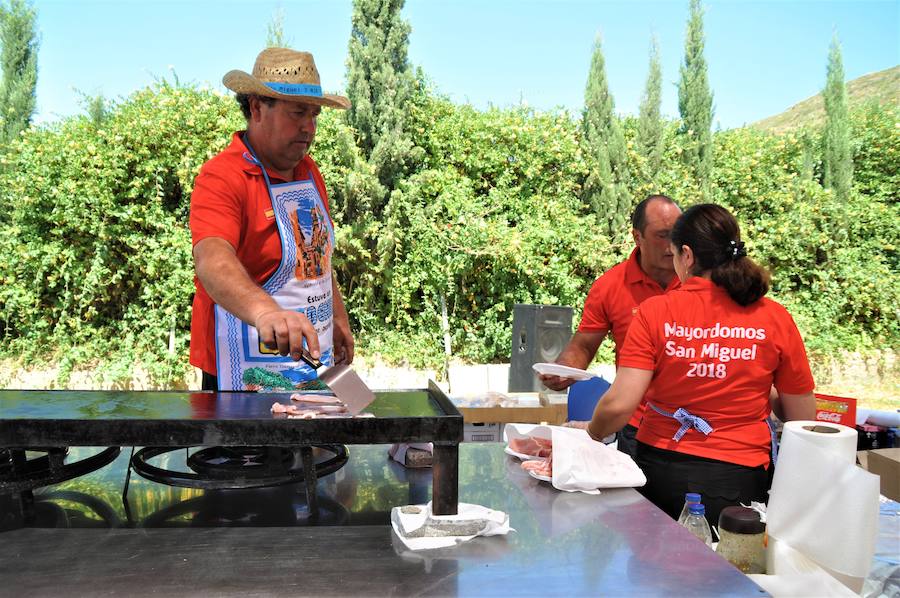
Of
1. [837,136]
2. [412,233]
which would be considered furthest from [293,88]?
[837,136]

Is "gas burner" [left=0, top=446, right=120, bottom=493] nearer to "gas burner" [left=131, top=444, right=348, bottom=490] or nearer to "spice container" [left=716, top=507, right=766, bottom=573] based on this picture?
"gas burner" [left=131, top=444, right=348, bottom=490]

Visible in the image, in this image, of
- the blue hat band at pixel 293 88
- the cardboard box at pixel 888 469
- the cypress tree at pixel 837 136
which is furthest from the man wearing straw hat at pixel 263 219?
the cypress tree at pixel 837 136

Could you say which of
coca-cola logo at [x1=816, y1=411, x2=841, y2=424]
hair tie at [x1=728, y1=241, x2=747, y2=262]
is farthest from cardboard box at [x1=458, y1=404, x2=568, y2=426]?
hair tie at [x1=728, y1=241, x2=747, y2=262]

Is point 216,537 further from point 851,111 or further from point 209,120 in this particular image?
point 851,111

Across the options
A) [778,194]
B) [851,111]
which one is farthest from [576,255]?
[851,111]

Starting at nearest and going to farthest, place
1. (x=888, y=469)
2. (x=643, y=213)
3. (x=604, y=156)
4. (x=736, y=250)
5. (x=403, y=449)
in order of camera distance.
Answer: (x=403, y=449), (x=736, y=250), (x=888, y=469), (x=643, y=213), (x=604, y=156)

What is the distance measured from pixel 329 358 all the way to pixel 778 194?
26.2 ft

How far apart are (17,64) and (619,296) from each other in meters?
8.63

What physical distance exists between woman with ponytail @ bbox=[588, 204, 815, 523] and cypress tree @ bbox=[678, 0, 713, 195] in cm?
730

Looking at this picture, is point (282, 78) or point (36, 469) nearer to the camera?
point (36, 469)

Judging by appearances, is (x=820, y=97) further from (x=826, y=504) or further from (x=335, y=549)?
(x=335, y=549)

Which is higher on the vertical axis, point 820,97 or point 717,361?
point 820,97

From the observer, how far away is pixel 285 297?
237cm

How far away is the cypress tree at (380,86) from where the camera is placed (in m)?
7.94
